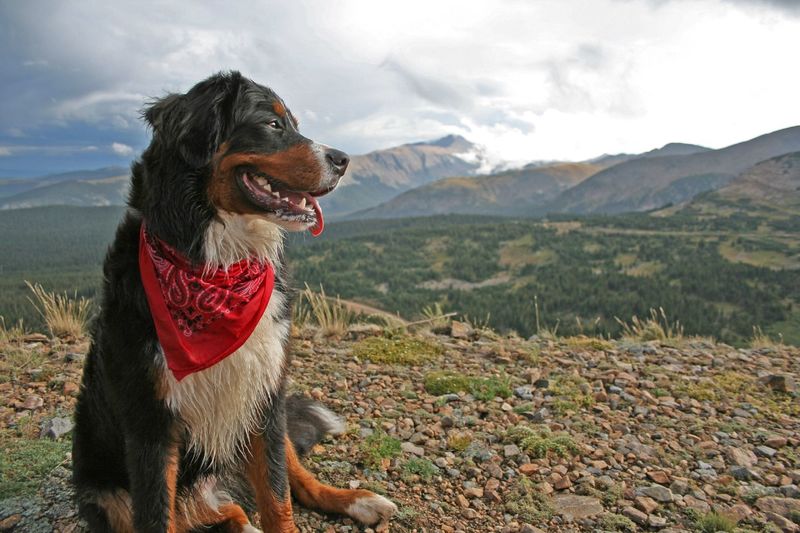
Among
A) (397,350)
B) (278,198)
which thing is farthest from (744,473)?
(278,198)

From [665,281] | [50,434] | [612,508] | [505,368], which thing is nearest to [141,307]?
[50,434]

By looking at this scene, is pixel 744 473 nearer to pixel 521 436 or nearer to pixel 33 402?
pixel 521 436

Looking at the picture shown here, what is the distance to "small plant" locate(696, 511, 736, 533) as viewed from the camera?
12.2ft

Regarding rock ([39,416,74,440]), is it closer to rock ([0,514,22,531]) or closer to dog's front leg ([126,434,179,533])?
rock ([0,514,22,531])

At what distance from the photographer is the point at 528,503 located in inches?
158

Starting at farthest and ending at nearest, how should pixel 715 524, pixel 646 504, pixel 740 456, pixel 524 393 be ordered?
pixel 524 393, pixel 740 456, pixel 646 504, pixel 715 524

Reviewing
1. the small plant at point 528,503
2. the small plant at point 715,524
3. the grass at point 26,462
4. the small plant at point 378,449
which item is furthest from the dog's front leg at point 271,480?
the small plant at point 715,524

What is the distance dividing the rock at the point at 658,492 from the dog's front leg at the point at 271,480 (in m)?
2.63

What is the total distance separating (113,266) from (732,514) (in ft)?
14.9

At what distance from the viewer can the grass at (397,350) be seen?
6.94 meters

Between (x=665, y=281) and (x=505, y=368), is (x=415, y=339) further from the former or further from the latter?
(x=665, y=281)

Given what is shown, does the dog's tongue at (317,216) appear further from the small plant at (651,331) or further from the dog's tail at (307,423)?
the small plant at (651,331)

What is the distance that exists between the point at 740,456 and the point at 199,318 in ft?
14.9

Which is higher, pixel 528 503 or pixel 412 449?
pixel 412 449
